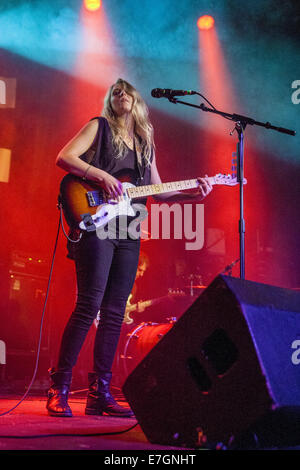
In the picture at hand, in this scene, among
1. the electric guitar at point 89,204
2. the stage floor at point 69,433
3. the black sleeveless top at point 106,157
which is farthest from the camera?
the black sleeveless top at point 106,157

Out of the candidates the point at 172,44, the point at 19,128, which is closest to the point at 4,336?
the point at 19,128

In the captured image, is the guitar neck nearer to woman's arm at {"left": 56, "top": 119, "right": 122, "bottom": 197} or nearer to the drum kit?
woman's arm at {"left": 56, "top": 119, "right": 122, "bottom": 197}

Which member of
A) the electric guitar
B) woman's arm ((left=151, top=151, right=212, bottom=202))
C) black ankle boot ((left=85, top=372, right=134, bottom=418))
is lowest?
black ankle boot ((left=85, top=372, right=134, bottom=418))

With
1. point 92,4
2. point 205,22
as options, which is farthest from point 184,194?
point 92,4

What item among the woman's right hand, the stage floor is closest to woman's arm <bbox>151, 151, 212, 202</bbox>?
the woman's right hand

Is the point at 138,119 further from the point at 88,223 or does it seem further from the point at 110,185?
the point at 88,223

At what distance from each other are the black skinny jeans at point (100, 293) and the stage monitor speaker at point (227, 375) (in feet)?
2.61

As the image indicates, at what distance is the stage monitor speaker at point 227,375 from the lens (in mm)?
1314

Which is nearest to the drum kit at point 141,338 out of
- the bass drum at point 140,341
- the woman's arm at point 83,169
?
the bass drum at point 140,341

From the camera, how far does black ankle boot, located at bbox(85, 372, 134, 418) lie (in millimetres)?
2342

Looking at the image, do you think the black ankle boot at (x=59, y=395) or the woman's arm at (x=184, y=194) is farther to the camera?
the woman's arm at (x=184, y=194)

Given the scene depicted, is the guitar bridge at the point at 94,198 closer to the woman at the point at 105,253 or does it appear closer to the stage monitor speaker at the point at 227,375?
the woman at the point at 105,253

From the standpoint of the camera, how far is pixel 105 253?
2395mm

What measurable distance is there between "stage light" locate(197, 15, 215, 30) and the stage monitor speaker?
4442mm
